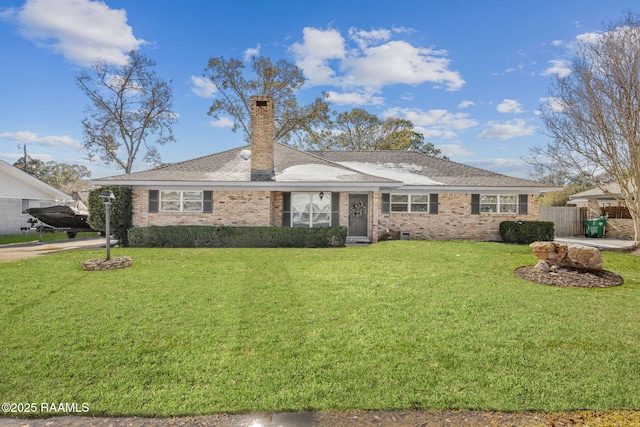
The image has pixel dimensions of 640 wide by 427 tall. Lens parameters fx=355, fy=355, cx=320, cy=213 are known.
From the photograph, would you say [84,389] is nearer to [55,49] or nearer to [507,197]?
[55,49]

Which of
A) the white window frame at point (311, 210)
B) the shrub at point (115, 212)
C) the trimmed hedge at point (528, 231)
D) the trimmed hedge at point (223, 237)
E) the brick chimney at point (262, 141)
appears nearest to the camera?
the trimmed hedge at point (223, 237)

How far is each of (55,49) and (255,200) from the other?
32.6 ft

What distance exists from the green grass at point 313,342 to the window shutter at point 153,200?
7.16 metres

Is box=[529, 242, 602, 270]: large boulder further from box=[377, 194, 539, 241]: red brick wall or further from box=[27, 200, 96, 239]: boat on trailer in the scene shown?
box=[27, 200, 96, 239]: boat on trailer

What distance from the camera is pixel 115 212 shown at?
14.4 meters

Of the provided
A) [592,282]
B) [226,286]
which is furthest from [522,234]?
[226,286]

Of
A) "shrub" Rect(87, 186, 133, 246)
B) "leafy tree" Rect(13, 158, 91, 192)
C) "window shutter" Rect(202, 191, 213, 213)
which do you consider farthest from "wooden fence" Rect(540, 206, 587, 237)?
"leafy tree" Rect(13, 158, 91, 192)

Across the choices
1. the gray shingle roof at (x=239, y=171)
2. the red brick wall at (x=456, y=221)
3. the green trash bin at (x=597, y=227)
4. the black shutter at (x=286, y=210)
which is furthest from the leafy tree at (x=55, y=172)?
the green trash bin at (x=597, y=227)

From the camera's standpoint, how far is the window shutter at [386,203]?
1719 centimetres

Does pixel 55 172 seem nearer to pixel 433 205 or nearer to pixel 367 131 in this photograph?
pixel 367 131

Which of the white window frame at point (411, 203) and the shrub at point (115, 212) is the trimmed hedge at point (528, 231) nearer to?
the white window frame at point (411, 203)

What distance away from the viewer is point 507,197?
17172 millimetres

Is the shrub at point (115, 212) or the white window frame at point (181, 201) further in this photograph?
the white window frame at point (181, 201)

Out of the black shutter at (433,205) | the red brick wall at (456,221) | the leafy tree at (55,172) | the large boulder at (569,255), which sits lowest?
the large boulder at (569,255)
